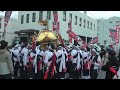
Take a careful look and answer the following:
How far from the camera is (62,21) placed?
71.2ft

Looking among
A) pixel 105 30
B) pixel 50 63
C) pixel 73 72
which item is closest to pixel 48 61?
pixel 50 63

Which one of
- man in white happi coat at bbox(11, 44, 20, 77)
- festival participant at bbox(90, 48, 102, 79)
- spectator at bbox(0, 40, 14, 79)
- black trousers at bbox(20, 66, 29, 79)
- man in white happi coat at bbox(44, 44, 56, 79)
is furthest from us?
black trousers at bbox(20, 66, 29, 79)

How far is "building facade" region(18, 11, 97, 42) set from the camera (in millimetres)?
21394

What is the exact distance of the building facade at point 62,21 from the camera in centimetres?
2139

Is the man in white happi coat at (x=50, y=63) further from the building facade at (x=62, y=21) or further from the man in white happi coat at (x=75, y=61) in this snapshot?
the building facade at (x=62, y=21)

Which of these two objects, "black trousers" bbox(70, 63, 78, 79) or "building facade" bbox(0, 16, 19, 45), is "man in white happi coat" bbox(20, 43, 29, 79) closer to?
"black trousers" bbox(70, 63, 78, 79)

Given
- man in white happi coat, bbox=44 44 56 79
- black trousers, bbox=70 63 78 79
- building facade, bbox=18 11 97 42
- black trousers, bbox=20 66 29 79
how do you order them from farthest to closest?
building facade, bbox=18 11 97 42 < black trousers, bbox=20 66 29 79 < black trousers, bbox=70 63 78 79 < man in white happi coat, bbox=44 44 56 79

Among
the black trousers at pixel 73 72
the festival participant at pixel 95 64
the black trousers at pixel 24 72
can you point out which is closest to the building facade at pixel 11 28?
the black trousers at pixel 24 72

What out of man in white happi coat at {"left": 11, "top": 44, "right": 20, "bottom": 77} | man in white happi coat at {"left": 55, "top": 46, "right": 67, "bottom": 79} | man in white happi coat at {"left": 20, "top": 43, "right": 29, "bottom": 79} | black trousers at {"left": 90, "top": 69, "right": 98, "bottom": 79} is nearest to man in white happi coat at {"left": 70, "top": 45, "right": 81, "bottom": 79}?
man in white happi coat at {"left": 55, "top": 46, "right": 67, "bottom": 79}

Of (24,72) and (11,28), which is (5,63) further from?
(11,28)
